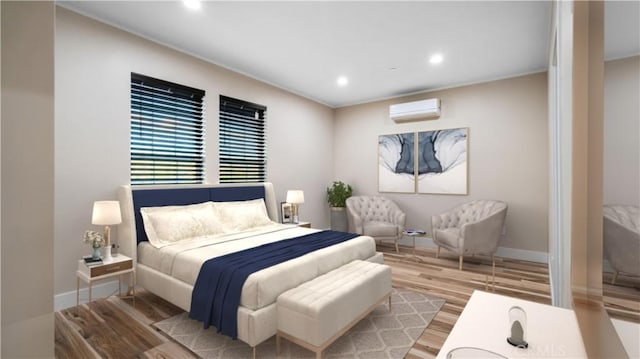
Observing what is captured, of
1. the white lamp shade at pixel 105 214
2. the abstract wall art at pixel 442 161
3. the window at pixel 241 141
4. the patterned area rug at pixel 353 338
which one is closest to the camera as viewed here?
the patterned area rug at pixel 353 338

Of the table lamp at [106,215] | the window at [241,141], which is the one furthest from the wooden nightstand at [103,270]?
the window at [241,141]

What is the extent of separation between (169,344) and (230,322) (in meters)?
0.61

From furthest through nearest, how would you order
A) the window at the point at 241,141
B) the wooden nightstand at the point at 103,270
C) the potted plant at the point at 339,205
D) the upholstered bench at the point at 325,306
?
the potted plant at the point at 339,205, the window at the point at 241,141, the wooden nightstand at the point at 103,270, the upholstered bench at the point at 325,306

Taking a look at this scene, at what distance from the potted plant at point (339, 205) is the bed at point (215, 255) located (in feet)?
6.69

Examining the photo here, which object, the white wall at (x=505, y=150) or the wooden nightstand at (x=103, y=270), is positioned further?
the white wall at (x=505, y=150)

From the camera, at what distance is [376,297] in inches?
100.0

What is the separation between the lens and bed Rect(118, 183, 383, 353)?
6.74ft

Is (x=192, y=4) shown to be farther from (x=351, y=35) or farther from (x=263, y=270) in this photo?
(x=263, y=270)

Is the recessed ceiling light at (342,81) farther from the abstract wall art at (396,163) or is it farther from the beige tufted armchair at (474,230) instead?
the beige tufted armchair at (474,230)

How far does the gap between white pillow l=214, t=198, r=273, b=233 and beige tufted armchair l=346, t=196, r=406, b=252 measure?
177 centimetres

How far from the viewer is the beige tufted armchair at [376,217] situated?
195 inches

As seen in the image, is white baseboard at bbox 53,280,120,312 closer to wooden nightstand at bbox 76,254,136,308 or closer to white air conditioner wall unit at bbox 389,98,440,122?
wooden nightstand at bbox 76,254,136,308

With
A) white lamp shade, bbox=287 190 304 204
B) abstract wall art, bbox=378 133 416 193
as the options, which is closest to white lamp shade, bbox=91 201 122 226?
white lamp shade, bbox=287 190 304 204

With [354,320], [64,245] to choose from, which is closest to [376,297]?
[354,320]
